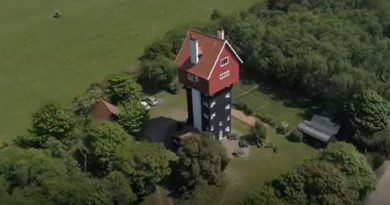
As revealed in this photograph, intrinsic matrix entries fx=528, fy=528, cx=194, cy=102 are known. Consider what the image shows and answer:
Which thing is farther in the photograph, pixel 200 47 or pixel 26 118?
pixel 26 118

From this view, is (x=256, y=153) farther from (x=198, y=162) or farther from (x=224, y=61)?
(x=224, y=61)

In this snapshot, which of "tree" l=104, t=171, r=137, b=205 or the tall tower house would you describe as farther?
the tall tower house

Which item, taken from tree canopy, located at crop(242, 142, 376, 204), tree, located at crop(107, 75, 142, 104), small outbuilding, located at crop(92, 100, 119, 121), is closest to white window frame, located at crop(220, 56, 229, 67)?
tree, located at crop(107, 75, 142, 104)

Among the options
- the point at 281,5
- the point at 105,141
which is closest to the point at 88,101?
the point at 105,141

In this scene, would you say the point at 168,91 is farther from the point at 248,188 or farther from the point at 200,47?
the point at 248,188

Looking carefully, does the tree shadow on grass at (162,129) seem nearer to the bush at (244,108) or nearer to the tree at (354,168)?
the bush at (244,108)

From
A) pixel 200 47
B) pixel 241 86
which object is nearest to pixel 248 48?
pixel 241 86

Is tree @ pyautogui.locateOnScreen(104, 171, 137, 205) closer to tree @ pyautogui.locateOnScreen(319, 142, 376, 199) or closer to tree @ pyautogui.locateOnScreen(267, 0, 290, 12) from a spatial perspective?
tree @ pyautogui.locateOnScreen(319, 142, 376, 199)
